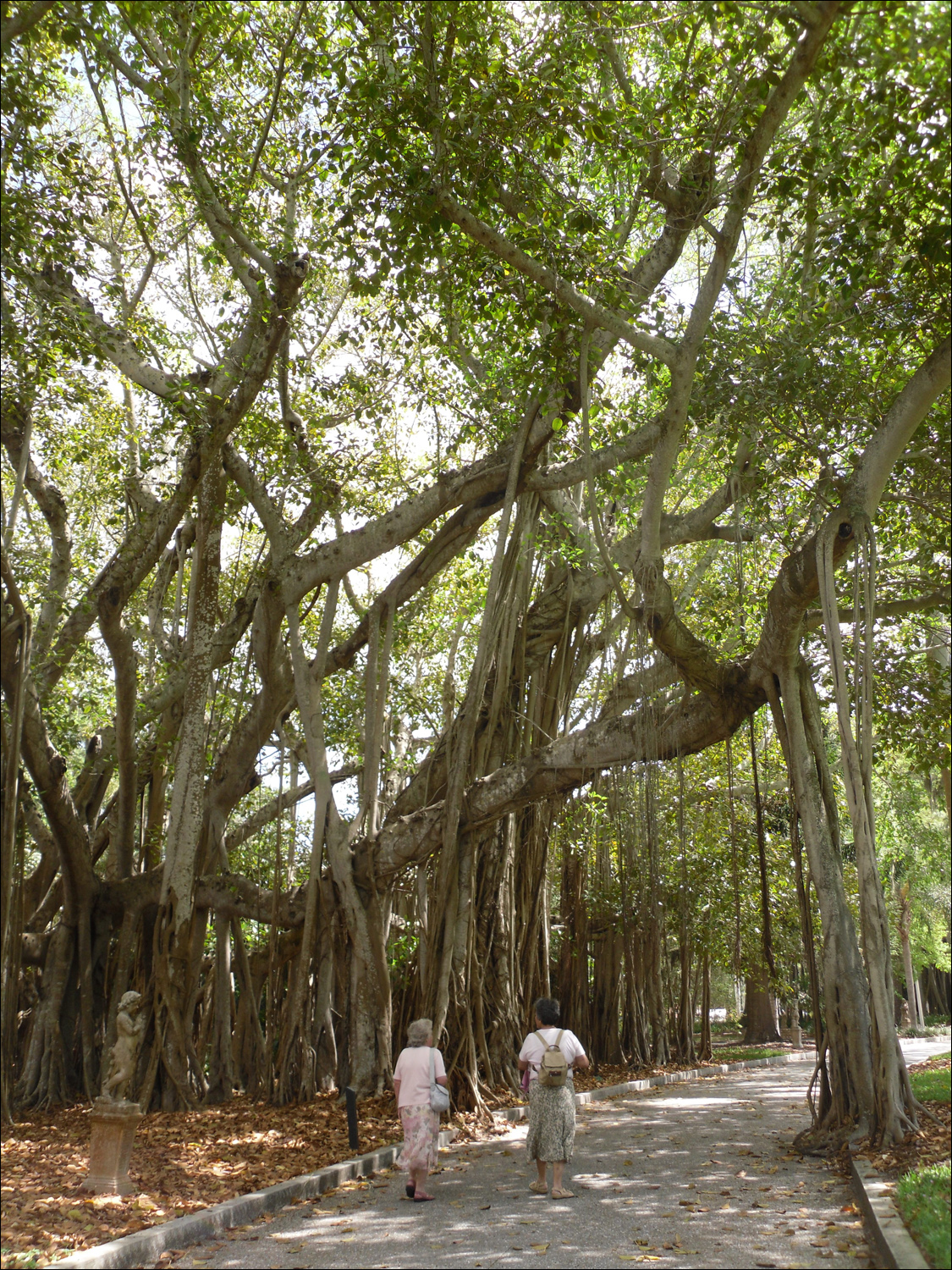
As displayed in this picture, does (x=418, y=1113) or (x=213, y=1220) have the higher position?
(x=418, y=1113)

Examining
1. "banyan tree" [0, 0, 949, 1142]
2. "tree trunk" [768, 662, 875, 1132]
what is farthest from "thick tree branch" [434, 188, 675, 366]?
"tree trunk" [768, 662, 875, 1132]

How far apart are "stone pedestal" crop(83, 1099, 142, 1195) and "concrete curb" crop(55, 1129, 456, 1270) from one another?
50 centimetres

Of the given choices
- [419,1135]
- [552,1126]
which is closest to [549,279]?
[552,1126]

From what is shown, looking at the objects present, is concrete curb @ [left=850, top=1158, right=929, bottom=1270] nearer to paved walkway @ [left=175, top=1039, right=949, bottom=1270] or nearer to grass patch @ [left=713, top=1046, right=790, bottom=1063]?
paved walkway @ [left=175, top=1039, right=949, bottom=1270]

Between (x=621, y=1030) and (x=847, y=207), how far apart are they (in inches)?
390

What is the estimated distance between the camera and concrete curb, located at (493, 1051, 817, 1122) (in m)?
7.78

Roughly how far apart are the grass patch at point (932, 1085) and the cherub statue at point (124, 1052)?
436cm

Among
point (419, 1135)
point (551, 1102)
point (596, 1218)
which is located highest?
point (551, 1102)

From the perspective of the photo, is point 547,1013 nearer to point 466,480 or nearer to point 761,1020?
point 466,480

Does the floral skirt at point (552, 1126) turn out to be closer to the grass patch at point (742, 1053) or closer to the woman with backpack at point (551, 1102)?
the woman with backpack at point (551, 1102)

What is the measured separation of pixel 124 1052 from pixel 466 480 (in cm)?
455

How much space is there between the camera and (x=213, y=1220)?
448cm

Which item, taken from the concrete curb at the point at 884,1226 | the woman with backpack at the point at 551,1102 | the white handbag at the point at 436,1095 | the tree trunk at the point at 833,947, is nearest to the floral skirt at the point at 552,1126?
the woman with backpack at the point at 551,1102

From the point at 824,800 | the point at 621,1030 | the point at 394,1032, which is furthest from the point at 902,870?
the point at 824,800
